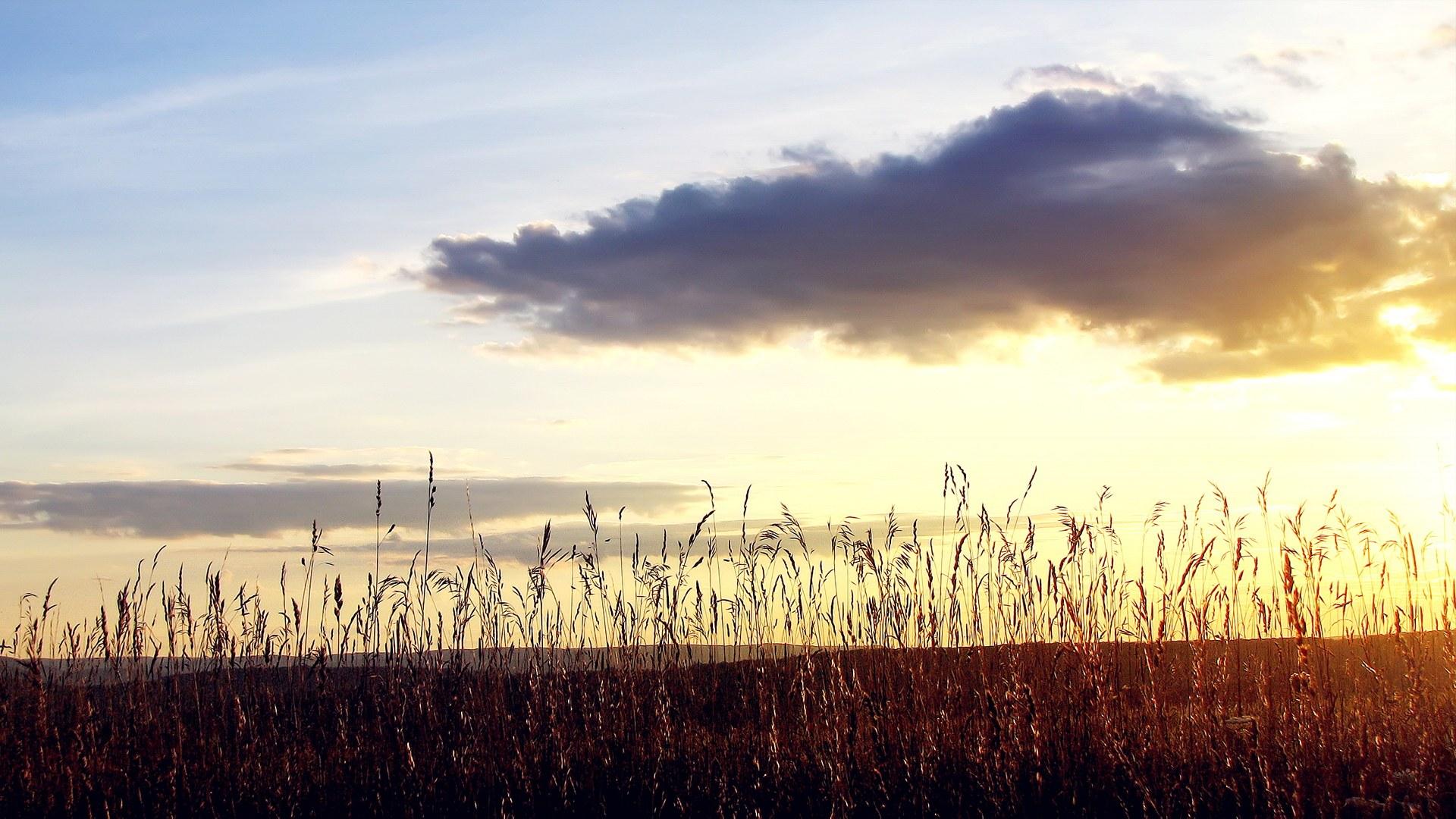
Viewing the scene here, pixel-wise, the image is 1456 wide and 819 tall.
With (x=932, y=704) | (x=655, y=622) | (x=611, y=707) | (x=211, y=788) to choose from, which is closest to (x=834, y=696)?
(x=932, y=704)

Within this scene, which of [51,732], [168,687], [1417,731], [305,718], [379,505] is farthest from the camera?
[305,718]

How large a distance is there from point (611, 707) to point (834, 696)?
182cm

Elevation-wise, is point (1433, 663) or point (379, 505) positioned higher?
point (379, 505)

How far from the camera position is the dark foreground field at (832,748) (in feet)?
16.7

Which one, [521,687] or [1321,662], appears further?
[521,687]

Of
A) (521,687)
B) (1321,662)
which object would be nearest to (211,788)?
(521,687)

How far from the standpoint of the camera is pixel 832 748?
18.9 feet

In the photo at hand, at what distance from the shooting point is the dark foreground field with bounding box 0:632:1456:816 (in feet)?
16.7

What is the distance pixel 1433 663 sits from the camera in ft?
26.3

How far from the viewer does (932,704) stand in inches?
270

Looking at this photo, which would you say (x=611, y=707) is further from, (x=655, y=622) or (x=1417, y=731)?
(x=1417, y=731)

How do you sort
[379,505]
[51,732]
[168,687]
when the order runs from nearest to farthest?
1. [51,732]
2. [379,505]
3. [168,687]

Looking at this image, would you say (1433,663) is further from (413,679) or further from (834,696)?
(413,679)

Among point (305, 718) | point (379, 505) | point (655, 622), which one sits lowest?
point (305, 718)
